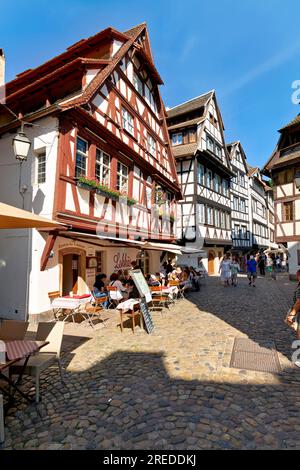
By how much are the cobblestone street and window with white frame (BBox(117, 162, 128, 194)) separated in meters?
7.58

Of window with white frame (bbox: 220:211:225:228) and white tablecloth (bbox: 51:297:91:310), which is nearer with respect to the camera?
white tablecloth (bbox: 51:297:91:310)

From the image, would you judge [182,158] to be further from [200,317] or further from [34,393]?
[34,393]

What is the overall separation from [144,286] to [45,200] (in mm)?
4345

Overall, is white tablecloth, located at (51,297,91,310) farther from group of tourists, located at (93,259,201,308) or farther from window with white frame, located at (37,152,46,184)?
window with white frame, located at (37,152,46,184)

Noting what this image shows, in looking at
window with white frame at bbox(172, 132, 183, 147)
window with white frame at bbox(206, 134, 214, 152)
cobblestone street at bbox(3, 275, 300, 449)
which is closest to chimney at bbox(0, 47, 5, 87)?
cobblestone street at bbox(3, 275, 300, 449)

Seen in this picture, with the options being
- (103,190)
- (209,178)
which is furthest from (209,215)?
(103,190)

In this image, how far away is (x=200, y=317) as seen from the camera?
8578 millimetres

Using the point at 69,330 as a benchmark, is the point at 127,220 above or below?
above

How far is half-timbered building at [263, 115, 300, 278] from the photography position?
1834 centimetres

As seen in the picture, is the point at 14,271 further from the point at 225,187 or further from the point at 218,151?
the point at 225,187

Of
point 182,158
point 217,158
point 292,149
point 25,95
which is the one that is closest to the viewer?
point 25,95

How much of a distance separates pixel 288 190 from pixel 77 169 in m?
15.5

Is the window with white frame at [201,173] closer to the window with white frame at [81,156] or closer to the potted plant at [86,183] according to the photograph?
the window with white frame at [81,156]

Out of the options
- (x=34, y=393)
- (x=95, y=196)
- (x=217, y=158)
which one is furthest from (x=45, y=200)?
(x=217, y=158)
